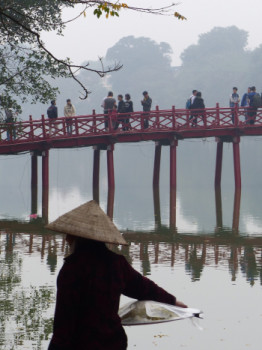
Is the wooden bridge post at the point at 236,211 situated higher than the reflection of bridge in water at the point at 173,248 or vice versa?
the wooden bridge post at the point at 236,211

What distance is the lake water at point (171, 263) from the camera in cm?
859

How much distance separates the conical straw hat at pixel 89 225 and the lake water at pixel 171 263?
3.63 m

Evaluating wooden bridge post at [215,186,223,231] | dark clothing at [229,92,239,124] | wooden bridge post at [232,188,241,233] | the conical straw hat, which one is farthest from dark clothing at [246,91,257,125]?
the conical straw hat

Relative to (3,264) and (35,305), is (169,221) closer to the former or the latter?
(3,264)

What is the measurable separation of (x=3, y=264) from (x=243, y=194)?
19204 millimetres

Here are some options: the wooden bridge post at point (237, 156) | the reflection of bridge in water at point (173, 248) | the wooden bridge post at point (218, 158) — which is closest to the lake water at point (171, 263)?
the reflection of bridge in water at point (173, 248)

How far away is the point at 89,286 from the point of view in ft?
14.6

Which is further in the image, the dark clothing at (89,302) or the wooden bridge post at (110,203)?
the wooden bridge post at (110,203)

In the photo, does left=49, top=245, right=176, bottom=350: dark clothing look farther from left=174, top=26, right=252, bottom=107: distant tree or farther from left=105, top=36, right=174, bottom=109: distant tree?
left=105, top=36, right=174, bottom=109: distant tree

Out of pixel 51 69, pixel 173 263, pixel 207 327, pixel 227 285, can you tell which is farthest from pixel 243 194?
pixel 207 327

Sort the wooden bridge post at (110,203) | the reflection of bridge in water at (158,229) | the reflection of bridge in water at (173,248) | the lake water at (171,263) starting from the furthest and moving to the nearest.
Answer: the wooden bridge post at (110,203) → the reflection of bridge in water at (158,229) → the reflection of bridge in water at (173,248) → the lake water at (171,263)

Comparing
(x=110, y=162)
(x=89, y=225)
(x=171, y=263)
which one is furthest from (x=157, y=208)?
(x=89, y=225)

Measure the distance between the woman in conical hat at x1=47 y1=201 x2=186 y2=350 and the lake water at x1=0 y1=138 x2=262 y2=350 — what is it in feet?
11.9

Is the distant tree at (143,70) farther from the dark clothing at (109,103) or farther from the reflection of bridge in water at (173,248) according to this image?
the reflection of bridge in water at (173,248)
